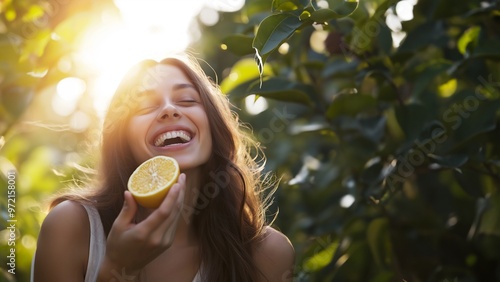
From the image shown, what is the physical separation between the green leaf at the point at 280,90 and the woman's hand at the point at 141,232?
337mm

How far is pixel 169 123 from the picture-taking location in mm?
1400

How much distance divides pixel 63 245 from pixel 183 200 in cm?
25

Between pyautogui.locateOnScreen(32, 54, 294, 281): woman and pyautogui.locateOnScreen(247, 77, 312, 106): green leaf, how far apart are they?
0.36 ft

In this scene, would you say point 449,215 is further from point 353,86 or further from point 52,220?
point 52,220

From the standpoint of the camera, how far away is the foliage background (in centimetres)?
151

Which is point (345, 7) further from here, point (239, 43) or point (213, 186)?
point (213, 186)

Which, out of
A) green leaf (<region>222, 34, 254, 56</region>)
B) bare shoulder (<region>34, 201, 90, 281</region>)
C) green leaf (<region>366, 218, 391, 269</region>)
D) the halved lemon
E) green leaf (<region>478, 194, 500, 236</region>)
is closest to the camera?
the halved lemon

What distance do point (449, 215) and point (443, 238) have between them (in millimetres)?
102

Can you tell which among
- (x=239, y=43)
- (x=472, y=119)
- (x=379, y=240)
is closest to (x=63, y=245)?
(x=239, y=43)

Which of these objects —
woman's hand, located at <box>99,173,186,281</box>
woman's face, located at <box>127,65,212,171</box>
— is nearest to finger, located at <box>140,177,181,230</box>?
woman's hand, located at <box>99,173,186,281</box>

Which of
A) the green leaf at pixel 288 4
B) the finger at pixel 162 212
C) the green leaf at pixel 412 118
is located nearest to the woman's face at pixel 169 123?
the finger at pixel 162 212

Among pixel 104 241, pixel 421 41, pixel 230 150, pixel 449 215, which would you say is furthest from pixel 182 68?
pixel 449 215
